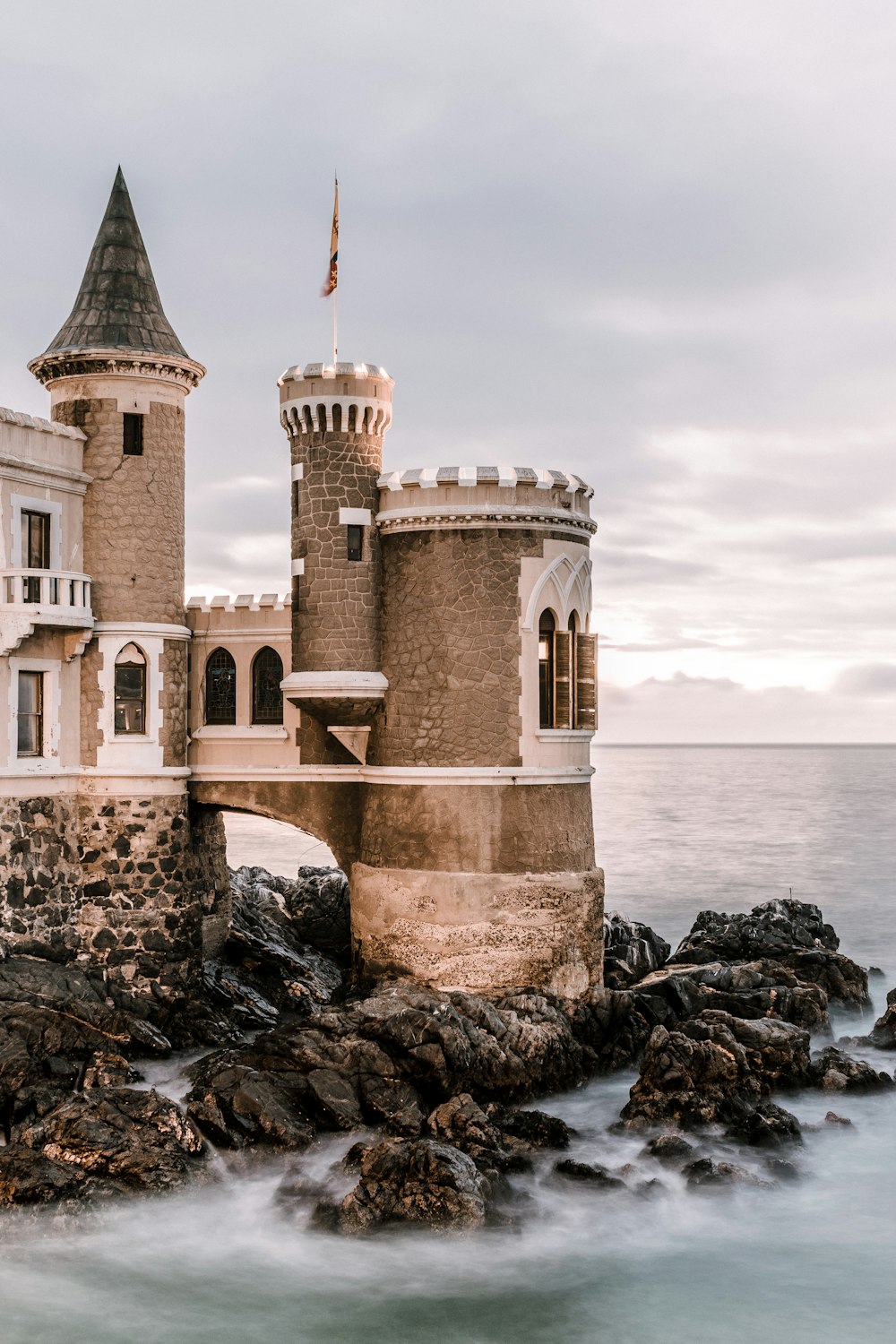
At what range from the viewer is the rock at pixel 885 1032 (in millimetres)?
27516

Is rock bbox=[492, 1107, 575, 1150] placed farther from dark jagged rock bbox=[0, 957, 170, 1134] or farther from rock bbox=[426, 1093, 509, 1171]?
dark jagged rock bbox=[0, 957, 170, 1134]

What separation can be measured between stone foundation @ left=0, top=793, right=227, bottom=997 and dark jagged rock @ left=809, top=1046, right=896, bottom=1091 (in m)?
11.5

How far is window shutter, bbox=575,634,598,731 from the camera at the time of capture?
89.6 feet

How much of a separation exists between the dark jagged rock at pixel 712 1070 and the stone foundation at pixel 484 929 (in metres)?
2.72

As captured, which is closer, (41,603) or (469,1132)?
(469,1132)

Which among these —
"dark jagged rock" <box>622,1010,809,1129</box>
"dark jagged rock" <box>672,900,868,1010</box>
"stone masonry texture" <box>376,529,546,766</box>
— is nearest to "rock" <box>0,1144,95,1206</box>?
"dark jagged rock" <box>622,1010,809,1129</box>

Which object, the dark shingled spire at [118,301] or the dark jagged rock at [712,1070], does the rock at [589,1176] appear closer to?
the dark jagged rock at [712,1070]

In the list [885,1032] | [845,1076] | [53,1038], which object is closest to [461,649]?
[53,1038]

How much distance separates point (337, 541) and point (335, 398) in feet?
8.56

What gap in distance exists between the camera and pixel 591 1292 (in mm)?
17922

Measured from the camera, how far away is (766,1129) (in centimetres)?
2158

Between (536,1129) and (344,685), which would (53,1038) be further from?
(344,685)

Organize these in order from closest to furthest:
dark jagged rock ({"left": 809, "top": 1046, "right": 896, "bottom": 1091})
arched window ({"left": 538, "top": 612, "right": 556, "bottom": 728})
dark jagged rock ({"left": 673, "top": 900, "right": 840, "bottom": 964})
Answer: dark jagged rock ({"left": 809, "top": 1046, "right": 896, "bottom": 1091}), arched window ({"left": 538, "top": 612, "right": 556, "bottom": 728}), dark jagged rock ({"left": 673, "top": 900, "right": 840, "bottom": 964})

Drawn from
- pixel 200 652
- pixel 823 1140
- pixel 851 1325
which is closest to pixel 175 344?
pixel 200 652
